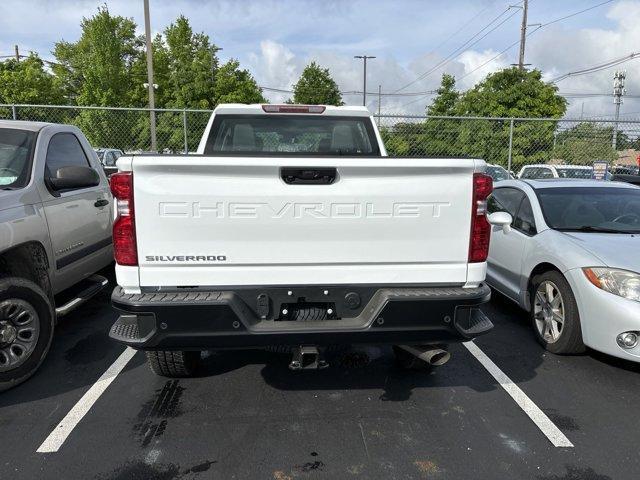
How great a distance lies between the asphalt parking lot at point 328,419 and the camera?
9.29 ft

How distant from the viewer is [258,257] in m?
2.79

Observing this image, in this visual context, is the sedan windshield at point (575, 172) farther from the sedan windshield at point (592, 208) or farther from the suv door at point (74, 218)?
the suv door at point (74, 218)

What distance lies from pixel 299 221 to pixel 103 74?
Answer: 30.1 m

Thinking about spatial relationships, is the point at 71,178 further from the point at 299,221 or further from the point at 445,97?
the point at 445,97

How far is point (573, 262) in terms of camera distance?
4168 mm

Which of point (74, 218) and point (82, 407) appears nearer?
point (82, 407)

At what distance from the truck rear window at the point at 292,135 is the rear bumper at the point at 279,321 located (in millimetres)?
1946

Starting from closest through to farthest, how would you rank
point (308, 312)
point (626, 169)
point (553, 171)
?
point (308, 312)
point (553, 171)
point (626, 169)

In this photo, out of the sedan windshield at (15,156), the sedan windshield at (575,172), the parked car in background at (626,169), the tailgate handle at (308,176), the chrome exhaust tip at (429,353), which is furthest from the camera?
the parked car in background at (626,169)

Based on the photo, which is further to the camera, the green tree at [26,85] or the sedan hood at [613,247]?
the green tree at [26,85]

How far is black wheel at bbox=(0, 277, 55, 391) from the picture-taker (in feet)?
11.8

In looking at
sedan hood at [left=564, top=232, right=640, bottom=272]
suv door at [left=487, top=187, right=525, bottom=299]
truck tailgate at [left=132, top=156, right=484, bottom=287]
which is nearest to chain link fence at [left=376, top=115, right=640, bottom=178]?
suv door at [left=487, top=187, right=525, bottom=299]

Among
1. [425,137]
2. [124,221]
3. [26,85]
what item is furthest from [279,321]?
[26,85]

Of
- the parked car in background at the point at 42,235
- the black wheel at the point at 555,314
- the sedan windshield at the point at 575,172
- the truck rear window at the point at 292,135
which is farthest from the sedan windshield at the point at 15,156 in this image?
the sedan windshield at the point at 575,172
